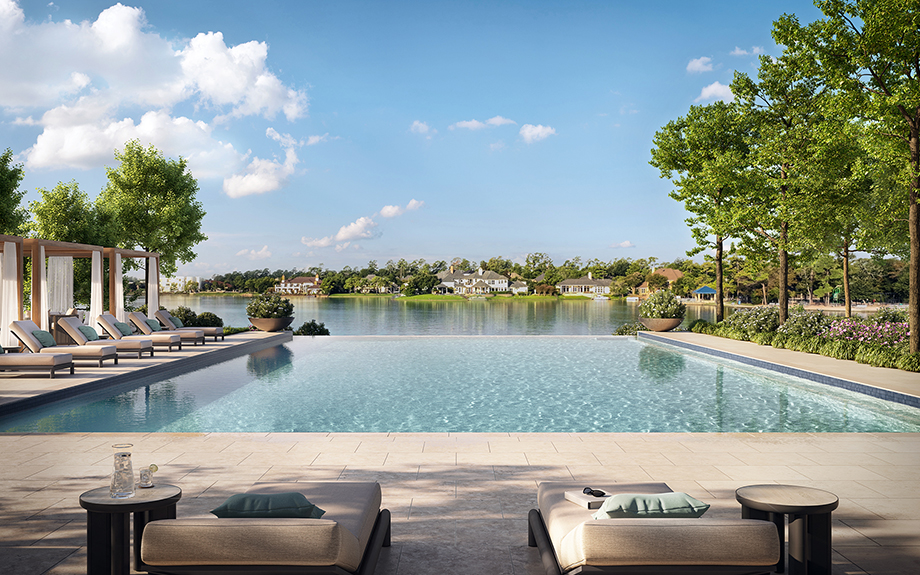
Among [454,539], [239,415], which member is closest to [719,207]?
[239,415]

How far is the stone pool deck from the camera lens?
3.48 m

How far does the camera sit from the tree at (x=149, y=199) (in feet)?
78.2

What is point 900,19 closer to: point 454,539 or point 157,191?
point 454,539

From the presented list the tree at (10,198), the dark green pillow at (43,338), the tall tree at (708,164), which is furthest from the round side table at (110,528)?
the tree at (10,198)

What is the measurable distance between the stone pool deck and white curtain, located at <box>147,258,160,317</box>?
1316cm

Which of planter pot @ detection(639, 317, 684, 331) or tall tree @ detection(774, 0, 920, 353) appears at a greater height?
tall tree @ detection(774, 0, 920, 353)

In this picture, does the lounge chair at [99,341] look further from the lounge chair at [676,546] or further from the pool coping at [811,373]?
the pool coping at [811,373]

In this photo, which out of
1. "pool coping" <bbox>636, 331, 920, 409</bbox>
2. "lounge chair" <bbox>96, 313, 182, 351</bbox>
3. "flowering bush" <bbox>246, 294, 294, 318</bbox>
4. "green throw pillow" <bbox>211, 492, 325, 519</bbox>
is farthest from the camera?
"flowering bush" <bbox>246, 294, 294, 318</bbox>

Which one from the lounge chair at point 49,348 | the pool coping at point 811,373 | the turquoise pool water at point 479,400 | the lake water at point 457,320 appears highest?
the lounge chair at point 49,348

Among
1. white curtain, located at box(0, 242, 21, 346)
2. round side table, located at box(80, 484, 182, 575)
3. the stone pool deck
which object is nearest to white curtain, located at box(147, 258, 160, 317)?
white curtain, located at box(0, 242, 21, 346)

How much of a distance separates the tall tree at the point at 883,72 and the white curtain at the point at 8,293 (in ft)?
59.0

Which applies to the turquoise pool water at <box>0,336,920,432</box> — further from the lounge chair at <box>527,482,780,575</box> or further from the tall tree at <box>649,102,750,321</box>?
the tall tree at <box>649,102,750,321</box>

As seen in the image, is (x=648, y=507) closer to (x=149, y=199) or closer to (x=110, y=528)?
(x=110, y=528)

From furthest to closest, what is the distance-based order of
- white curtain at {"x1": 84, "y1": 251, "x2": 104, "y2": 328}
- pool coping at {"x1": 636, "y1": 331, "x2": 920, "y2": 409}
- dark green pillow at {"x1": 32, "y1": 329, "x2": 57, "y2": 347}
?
white curtain at {"x1": 84, "y1": 251, "x2": 104, "y2": 328}
dark green pillow at {"x1": 32, "y1": 329, "x2": 57, "y2": 347}
pool coping at {"x1": 636, "y1": 331, "x2": 920, "y2": 409}
